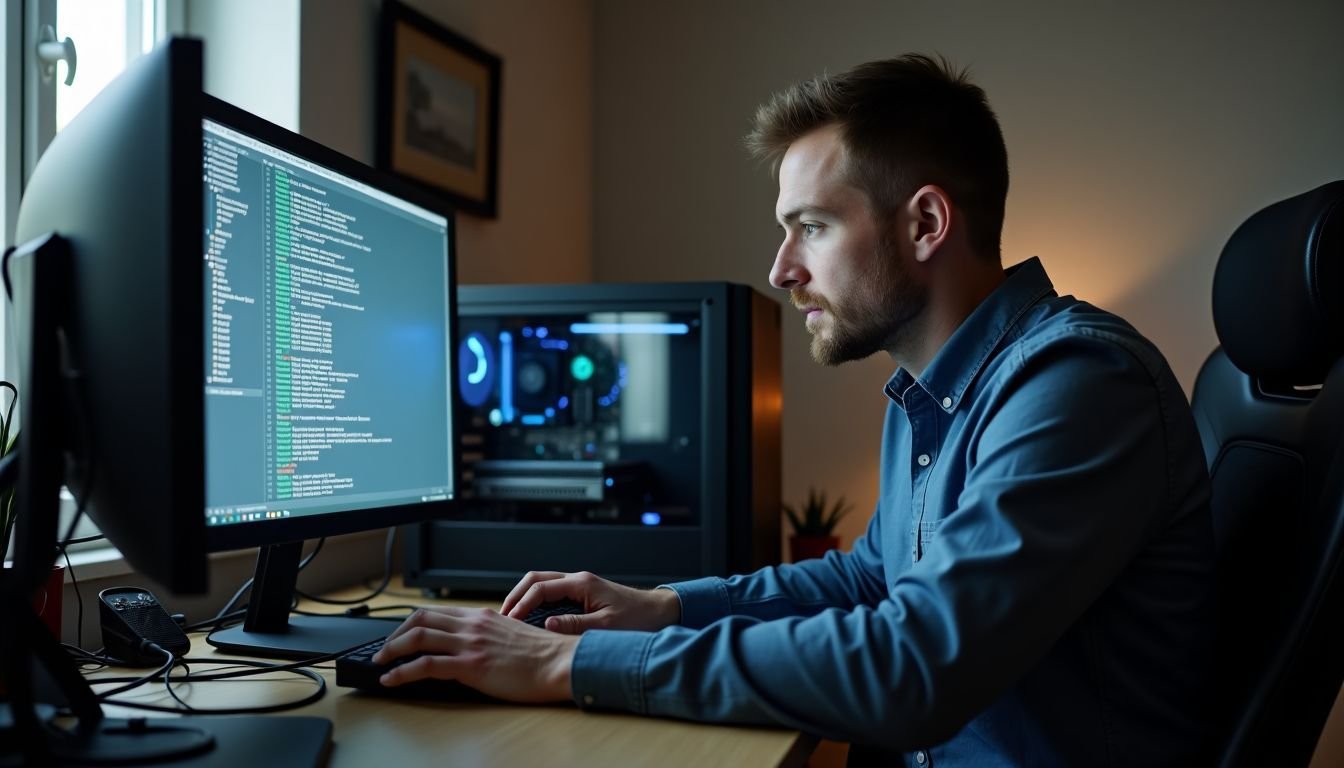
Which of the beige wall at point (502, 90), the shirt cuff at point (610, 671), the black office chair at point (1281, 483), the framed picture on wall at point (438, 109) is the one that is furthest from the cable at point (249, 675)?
the framed picture on wall at point (438, 109)

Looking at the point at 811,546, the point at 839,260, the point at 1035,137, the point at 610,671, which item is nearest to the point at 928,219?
the point at 839,260

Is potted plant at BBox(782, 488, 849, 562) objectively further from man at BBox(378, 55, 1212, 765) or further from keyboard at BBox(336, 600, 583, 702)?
keyboard at BBox(336, 600, 583, 702)

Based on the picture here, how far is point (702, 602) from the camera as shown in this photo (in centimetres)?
116

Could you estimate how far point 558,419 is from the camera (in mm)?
1718

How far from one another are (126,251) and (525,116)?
1833 millimetres

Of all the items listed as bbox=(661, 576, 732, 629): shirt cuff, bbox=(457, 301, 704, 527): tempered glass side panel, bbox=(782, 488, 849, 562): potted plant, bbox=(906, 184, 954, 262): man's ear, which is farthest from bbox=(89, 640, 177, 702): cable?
bbox=(782, 488, 849, 562): potted plant

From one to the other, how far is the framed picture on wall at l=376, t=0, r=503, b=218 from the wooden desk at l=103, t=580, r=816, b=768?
1137 millimetres

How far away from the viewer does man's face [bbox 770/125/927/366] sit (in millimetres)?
1186

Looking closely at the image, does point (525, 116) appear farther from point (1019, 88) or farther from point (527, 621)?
point (527, 621)

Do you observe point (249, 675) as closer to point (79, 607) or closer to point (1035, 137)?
point (79, 607)

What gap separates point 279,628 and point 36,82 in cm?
78

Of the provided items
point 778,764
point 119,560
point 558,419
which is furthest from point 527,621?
point 558,419

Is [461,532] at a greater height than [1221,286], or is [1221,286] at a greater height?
[1221,286]

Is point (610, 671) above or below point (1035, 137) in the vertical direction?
below
